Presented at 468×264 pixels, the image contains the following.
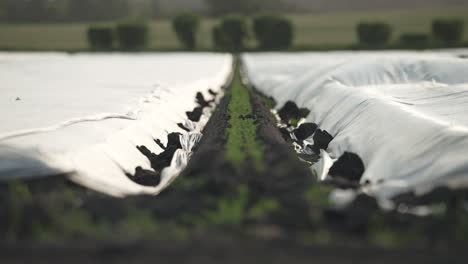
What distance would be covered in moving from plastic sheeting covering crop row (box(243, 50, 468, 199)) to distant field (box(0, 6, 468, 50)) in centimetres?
2469

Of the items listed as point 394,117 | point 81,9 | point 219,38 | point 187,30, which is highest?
point 394,117

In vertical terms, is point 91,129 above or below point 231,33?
above

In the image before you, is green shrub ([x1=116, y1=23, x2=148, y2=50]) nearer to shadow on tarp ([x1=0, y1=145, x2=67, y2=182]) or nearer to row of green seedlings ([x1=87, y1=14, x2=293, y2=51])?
row of green seedlings ([x1=87, y1=14, x2=293, y2=51])

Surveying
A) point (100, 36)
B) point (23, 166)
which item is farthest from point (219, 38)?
point (23, 166)

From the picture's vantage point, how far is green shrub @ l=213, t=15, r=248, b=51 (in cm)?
3064

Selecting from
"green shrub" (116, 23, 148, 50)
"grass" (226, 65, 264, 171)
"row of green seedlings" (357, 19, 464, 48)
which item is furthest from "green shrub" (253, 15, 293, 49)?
"grass" (226, 65, 264, 171)

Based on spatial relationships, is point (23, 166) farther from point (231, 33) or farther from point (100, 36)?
point (100, 36)

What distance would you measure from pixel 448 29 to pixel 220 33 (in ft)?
36.3

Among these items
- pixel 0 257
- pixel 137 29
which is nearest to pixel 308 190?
pixel 0 257

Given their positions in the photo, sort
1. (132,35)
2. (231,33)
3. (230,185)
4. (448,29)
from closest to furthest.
Result: (230,185)
(448,29)
(231,33)
(132,35)

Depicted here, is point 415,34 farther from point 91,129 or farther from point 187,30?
point 91,129

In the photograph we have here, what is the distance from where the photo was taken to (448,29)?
2928 centimetres

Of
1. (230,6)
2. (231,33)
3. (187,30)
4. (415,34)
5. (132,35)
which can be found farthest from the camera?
(230,6)

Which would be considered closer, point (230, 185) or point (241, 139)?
point (230, 185)
